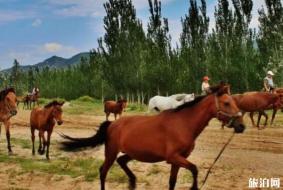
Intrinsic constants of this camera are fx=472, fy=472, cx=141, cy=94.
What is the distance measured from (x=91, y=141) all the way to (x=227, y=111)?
2959 millimetres

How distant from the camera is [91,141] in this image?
9391 millimetres

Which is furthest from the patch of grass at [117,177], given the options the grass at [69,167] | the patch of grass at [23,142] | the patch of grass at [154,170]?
the patch of grass at [23,142]

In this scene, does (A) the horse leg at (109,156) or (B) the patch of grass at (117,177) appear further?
(B) the patch of grass at (117,177)

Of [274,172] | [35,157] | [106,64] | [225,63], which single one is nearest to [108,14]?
[106,64]

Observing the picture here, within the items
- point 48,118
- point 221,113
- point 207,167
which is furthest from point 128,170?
point 48,118

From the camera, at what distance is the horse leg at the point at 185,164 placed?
7.33m

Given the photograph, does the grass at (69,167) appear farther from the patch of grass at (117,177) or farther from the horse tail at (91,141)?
the horse tail at (91,141)

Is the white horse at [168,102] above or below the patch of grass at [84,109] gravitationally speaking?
above

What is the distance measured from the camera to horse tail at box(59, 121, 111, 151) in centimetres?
922

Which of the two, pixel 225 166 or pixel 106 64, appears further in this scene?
pixel 106 64

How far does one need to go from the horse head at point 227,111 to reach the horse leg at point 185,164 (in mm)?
980

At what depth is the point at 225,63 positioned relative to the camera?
143 ft

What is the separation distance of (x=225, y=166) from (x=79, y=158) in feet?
13.5

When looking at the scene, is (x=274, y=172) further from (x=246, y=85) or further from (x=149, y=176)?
(x=246, y=85)
